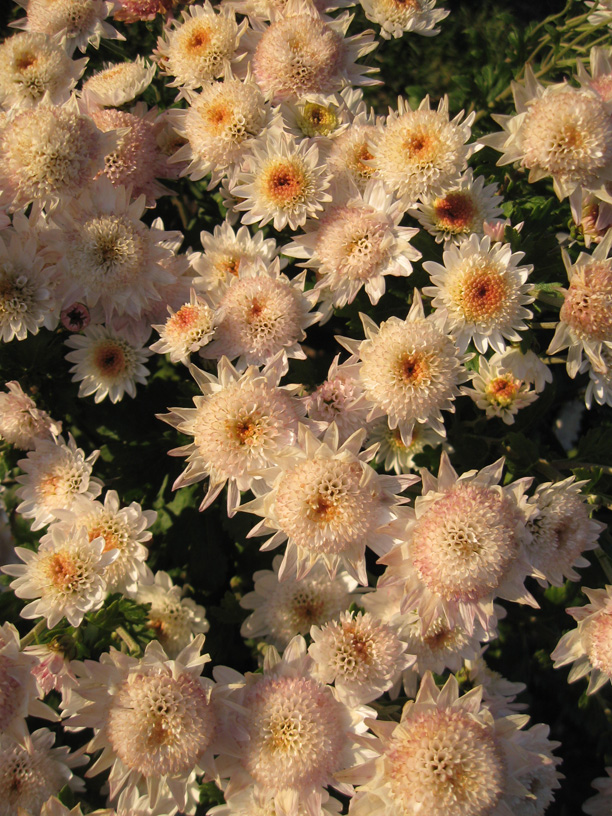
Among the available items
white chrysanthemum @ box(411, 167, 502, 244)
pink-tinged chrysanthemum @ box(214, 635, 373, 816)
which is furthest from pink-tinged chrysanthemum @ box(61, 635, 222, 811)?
white chrysanthemum @ box(411, 167, 502, 244)

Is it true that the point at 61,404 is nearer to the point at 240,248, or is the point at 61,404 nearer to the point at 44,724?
the point at 240,248

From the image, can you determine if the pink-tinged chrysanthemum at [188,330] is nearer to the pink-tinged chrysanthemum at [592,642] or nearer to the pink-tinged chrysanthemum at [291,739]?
the pink-tinged chrysanthemum at [291,739]

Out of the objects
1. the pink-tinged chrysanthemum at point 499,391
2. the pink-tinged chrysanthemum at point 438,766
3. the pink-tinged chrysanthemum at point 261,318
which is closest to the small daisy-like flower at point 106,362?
the pink-tinged chrysanthemum at point 261,318

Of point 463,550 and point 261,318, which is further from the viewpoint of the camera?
point 261,318

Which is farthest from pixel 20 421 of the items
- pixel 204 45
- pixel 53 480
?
pixel 204 45

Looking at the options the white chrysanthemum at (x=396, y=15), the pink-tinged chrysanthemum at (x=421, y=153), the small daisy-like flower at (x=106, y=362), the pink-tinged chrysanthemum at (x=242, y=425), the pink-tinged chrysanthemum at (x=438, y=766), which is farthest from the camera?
the white chrysanthemum at (x=396, y=15)

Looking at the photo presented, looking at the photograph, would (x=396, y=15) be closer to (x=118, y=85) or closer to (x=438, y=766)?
(x=118, y=85)
